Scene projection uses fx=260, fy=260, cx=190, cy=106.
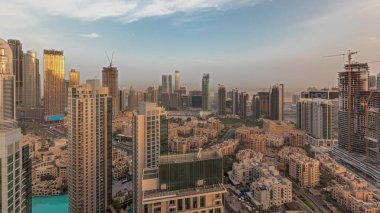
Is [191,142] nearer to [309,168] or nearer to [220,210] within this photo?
[309,168]

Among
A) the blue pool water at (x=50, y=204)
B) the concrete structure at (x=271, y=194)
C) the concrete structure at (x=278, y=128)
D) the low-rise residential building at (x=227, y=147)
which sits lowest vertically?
the blue pool water at (x=50, y=204)

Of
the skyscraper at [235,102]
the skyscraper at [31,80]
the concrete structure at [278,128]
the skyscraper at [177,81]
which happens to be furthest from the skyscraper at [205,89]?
the skyscraper at [31,80]

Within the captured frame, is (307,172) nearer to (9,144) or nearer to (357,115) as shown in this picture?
(357,115)

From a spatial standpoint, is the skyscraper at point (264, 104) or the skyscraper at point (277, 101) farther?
the skyscraper at point (264, 104)

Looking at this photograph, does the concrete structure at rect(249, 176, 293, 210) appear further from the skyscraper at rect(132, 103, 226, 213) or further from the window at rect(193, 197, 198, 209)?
the window at rect(193, 197, 198, 209)

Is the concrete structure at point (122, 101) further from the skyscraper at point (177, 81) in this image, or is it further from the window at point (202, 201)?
the window at point (202, 201)

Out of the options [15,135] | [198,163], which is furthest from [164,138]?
[15,135]
